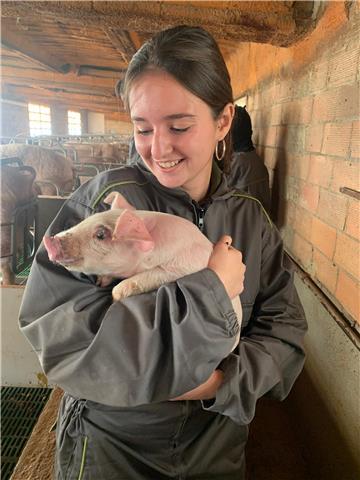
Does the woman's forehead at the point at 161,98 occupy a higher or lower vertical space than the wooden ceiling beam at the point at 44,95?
lower

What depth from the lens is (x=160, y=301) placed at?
899mm

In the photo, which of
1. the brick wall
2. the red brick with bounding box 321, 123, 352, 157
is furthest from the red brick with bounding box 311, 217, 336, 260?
the red brick with bounding box 321, 123, 352, 157

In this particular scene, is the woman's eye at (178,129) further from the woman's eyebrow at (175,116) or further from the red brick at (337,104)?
the red brick at (337,104)

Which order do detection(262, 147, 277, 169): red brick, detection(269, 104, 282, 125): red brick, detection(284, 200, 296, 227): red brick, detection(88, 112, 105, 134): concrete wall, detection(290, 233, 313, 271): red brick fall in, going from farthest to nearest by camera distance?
detection(88, 112, 105, 134): concrete wall, detection(262, 147, 277, 169): red brick, detection(269, 104, 282, 125): red brick, detection(284, 200, 296, 227): red brick, detection(290, 233, 313, 271): red brick

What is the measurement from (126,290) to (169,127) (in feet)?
1.73

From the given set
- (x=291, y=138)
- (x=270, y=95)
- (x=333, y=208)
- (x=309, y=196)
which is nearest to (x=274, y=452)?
(x=333, y=208)

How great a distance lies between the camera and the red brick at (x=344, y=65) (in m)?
1.58

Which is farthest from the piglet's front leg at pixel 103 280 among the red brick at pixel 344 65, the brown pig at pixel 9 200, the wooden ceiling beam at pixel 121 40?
the wooden ceiling beam at pixel 121 40

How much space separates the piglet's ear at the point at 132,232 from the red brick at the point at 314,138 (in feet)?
4.74

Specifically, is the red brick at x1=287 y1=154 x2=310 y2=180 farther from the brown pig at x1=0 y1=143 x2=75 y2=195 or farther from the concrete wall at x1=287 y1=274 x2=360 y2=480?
the brown pig at x1=0 y1=143 x2=75 y2=195

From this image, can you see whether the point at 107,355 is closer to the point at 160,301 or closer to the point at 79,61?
the point at 160,301

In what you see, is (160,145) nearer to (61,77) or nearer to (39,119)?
(61,77)

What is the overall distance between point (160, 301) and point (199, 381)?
228 mm

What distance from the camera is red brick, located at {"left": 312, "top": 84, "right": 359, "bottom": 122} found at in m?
1.56
